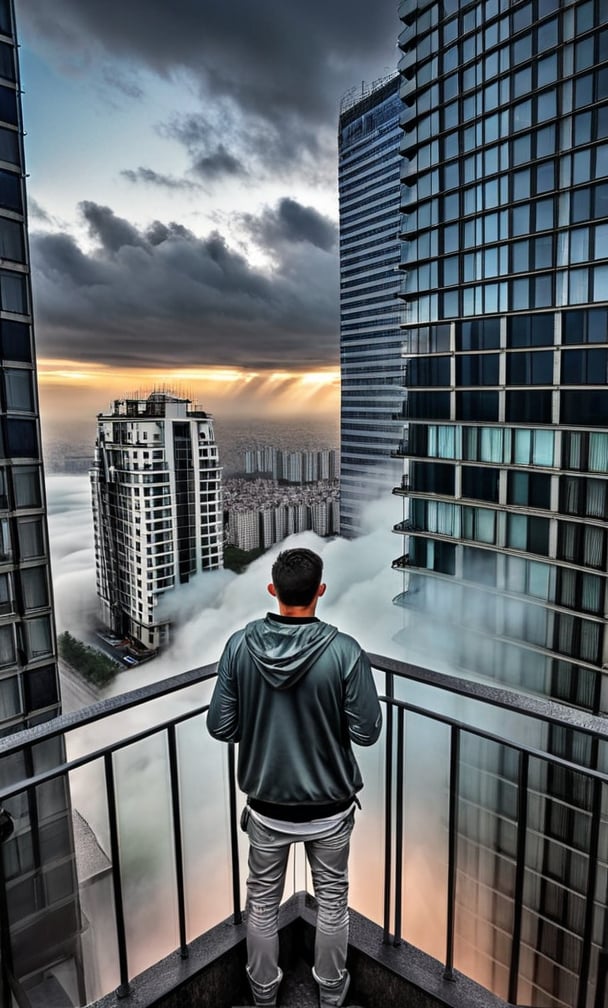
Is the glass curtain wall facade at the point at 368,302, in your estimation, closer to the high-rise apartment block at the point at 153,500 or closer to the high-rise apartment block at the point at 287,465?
the high-rise apartment block at the point at 153,500

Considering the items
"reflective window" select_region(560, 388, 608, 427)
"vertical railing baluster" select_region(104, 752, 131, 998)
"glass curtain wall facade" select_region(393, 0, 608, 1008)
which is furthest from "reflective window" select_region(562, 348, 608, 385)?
"vertical railing baluster" select_region(104, 752, 131, 998)

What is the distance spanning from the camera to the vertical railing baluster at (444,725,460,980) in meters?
1.51

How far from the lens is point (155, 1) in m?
12.6

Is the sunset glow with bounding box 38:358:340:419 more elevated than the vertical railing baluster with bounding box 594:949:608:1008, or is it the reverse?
the sunset glow with bounding box 38:358:340:419

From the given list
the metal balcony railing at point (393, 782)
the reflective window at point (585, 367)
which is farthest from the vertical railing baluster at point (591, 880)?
the reflective window at point (585, 367)

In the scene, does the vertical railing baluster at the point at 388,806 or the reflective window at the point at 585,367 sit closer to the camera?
the vertical railing baluster at the point at 388,806

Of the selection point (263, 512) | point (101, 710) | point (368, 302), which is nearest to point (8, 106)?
point (101, 710)

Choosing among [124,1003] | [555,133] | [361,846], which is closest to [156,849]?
[124,1003]

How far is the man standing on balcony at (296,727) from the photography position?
4.16 ft

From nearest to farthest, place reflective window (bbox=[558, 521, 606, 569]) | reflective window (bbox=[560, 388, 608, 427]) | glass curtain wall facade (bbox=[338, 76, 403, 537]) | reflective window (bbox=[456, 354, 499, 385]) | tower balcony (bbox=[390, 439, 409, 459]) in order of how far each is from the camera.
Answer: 1. reflective window (bbox=[558, 521, 606, 569])
2. reflective window (bbox=[560, 388, 608, 427])
3. reflective window (bbox=[456, 354, 499, 385])
4. tower balcony (bbox=[390, 439, 409, 459])
5. glass curtain wall facade (bbox=[338, 76, 403, 537])

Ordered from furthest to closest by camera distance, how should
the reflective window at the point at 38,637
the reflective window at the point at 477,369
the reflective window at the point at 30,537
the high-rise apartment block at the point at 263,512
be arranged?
the reflective window at the point at 477,369, the high-rise apartment block at the point at 263,512, the reflective window at the point at 38,637, the reflective window at the point at 30,537

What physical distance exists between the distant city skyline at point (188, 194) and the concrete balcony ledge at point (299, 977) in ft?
27.7

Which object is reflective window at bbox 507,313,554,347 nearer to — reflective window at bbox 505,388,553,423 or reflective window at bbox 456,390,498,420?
reflective window at bbox 505,388,553,423

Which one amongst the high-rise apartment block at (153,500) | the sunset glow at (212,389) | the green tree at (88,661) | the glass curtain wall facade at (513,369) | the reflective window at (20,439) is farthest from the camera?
the glass curtain wall facade at (513,369)
